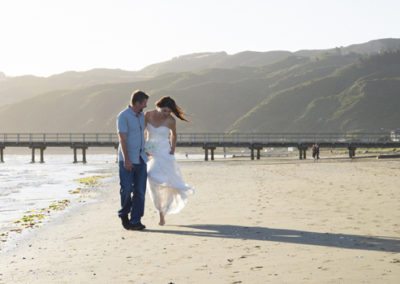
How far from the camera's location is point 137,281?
575 centimetres

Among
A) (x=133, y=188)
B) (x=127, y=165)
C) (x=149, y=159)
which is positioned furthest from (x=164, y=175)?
(x=127, y=165)

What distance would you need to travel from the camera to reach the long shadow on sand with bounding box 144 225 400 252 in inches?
282

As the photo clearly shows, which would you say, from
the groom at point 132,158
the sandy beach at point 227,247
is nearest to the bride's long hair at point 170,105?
the groom at point 132,158

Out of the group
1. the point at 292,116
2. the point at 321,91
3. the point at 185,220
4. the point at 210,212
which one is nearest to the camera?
the point at 185,220

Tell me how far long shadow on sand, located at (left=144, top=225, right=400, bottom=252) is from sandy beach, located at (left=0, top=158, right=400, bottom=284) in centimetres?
1

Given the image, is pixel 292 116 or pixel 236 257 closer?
pixel 236 257

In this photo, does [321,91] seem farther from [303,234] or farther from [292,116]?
[303,234]

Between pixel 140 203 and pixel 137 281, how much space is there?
3888 millimetres

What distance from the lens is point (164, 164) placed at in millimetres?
9906

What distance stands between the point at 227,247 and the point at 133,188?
264 cm

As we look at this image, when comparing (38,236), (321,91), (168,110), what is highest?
(321,91)

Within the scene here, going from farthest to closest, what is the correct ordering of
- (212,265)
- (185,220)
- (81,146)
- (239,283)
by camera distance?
(81,146)
(185,220)
(212,265)
(239,283)

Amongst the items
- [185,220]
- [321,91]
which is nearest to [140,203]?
[185,220]

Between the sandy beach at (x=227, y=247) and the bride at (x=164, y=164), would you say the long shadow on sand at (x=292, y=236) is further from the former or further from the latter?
the bride at (x=164, y=164)
